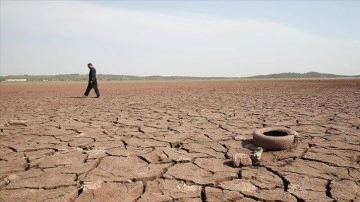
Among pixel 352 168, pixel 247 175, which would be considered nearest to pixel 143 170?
pixel 247 175

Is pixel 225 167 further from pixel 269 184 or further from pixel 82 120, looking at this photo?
pixel 82 120

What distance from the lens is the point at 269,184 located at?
7.63ft

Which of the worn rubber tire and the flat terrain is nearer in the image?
the flat terrain

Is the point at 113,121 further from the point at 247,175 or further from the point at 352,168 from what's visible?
the point at 352,168

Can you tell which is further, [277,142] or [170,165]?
[277,142]

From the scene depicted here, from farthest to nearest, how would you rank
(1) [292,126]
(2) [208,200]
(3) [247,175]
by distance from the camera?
(1) [292,126]
(3) [247,175]
(2) [208,200]

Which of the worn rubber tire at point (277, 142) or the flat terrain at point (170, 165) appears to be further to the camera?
the worn rubber tire at point (277, 142)

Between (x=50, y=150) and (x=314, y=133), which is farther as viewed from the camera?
(x=314, y=133)

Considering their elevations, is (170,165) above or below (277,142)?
below

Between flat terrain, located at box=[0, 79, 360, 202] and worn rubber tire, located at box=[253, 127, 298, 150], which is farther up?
worn rubber tire, located at box=[253, 127, 298, 150]

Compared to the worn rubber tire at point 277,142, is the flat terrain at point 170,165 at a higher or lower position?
lower

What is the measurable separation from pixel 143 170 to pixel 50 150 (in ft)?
4.54

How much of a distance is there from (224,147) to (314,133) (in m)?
1.53

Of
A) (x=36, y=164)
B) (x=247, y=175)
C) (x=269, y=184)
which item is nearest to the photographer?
(x=269, y=184)
